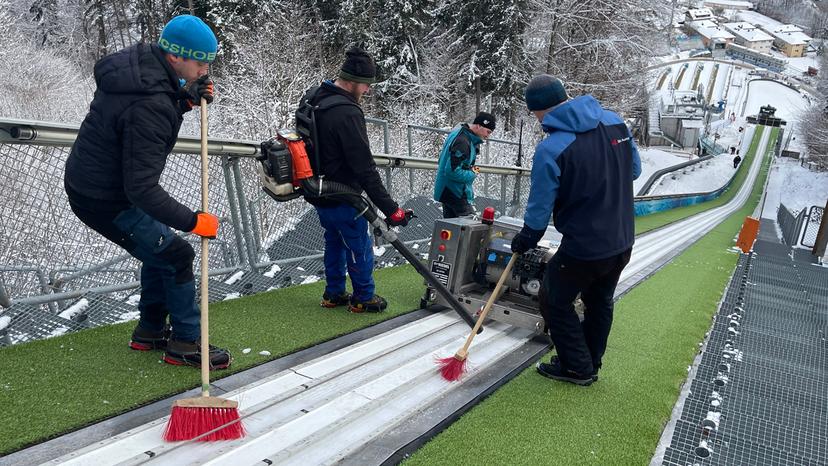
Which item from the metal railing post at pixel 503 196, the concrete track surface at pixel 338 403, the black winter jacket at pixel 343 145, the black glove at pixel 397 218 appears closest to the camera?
the concrete track surface at pixel 338 403

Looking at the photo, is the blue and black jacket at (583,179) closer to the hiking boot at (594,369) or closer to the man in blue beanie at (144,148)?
the hiking boot at (594,369)

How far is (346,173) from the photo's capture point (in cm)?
421

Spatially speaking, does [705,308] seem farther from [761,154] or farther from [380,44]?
[761,154]

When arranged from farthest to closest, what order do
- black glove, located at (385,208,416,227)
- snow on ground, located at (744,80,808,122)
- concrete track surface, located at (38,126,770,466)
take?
snow on ground, located at (744,80,808,122) < black glove, located at (385,208,416,227) < concrete track surface, located at (38,126,770,466)

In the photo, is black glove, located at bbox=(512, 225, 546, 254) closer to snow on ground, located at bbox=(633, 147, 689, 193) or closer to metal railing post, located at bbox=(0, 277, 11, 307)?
metal railing post, located at bbox=(0, 277, 11, 307)

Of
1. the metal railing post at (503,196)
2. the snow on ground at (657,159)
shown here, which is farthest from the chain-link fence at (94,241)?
the snow on ground at (657,159)

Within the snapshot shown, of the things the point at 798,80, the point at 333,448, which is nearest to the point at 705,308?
the point at 333,448

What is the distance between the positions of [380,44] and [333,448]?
25.6 metres

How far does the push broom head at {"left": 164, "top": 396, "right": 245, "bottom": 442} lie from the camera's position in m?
2.66

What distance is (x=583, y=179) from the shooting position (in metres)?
3.30

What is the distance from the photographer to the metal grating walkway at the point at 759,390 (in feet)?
10.2

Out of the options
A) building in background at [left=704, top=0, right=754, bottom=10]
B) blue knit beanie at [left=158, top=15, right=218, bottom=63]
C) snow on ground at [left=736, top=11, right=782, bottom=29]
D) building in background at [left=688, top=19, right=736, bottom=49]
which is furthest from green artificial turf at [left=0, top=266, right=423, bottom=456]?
building in background at [left=704, top=0, right=754, bottom=10]

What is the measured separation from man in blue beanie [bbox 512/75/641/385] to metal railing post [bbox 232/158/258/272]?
93.3 inches

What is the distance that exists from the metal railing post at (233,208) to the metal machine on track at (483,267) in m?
1.59
